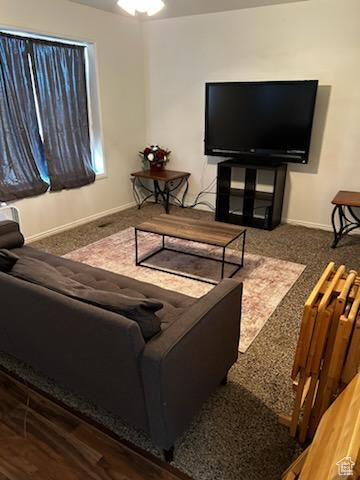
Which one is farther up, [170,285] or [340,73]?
[340,73]

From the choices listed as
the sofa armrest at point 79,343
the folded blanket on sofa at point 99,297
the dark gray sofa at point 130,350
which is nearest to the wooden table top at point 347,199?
the dark gray sofa at point 130,350

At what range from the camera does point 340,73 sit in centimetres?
382

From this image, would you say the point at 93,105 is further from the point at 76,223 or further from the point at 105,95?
the point at 76,223

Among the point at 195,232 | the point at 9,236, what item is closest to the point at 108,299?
the point at 9,236

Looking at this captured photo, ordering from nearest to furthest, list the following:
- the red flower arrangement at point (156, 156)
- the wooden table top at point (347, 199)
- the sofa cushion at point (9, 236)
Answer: the sofa cushion at point (9, 236) < the wooden table top at point (347, 199) < the red flower arrangement at point (156, 156)

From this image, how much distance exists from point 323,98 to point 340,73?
0.29m

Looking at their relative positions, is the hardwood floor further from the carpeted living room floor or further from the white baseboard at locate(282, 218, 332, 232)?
the white baseboard at locate(282, 218, 332, 232)

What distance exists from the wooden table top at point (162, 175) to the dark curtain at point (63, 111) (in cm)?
78

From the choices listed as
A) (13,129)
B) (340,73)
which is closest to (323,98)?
(340,73)

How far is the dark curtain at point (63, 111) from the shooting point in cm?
383

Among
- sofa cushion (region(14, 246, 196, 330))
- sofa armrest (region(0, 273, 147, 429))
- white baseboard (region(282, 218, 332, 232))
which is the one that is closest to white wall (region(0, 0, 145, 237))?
sofa cushion (region(14, 246, 196, 330))

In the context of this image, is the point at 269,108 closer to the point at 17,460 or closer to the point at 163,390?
the point at 163,390

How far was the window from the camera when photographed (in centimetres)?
355

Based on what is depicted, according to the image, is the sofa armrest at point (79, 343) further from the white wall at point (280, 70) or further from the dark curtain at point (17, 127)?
the white wall at point (280, 70)
